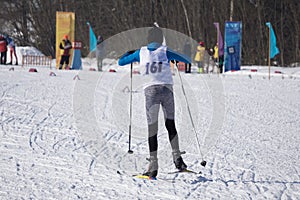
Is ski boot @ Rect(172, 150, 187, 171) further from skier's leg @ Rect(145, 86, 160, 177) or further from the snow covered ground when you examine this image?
skier's leg @ Rect(145, 86, 160, 177)

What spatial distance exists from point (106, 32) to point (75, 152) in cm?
3663

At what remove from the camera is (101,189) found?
17.2 ft

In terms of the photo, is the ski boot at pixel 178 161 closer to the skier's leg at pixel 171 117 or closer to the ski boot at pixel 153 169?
the skier's leg at pixel 171 117

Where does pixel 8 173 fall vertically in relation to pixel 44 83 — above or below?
below

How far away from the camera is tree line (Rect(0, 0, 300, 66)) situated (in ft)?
103

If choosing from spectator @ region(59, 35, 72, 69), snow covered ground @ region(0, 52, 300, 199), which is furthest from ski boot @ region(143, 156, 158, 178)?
spectator @ region(59, 35, 72, 69)

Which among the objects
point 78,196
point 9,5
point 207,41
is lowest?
point 78,196

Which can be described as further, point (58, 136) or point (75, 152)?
point (58, 136)

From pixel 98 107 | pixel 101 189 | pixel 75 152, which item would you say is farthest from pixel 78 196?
pixel 98 107

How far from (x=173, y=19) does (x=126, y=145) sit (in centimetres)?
3029

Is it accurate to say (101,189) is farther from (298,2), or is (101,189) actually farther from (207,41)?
(207,41)

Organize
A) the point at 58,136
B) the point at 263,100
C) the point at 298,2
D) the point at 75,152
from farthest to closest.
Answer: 1. the point at 298,2
2. the point at 263,100
3. the point at 58,136
4. the point at 75,152

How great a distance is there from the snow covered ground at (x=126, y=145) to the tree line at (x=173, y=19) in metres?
17.3

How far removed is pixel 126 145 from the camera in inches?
305
